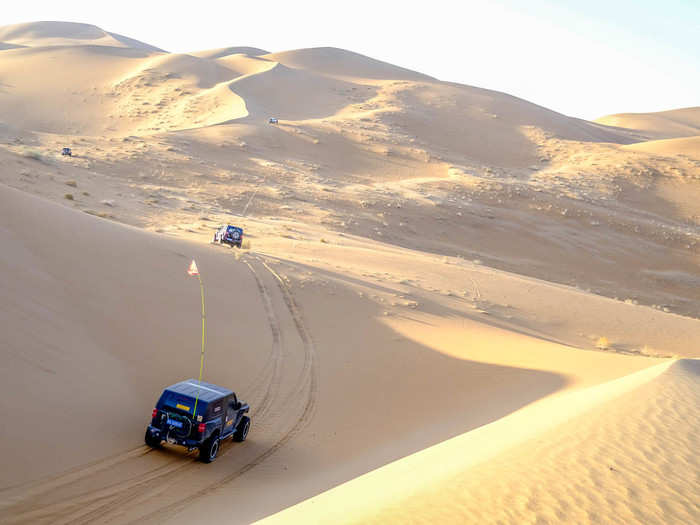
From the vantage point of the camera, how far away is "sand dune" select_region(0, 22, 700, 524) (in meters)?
8.14

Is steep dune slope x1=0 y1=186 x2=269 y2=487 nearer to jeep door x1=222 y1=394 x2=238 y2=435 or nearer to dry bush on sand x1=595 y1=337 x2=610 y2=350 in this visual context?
jeep door x1=222 y1=394 x2=238 y2=435

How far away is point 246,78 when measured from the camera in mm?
79562

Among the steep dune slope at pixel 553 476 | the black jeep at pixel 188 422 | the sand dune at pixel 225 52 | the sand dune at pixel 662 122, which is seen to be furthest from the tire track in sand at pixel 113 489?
the sand dune at pixel 225 52

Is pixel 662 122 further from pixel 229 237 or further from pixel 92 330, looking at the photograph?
pixel 92 330

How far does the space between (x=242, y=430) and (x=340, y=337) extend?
263 inches

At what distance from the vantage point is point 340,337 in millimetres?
17547

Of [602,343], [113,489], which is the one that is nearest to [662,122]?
[602,343]

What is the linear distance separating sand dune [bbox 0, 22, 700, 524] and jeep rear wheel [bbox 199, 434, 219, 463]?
33 cm

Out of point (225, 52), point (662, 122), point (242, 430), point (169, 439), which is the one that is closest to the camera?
point (169, 439)

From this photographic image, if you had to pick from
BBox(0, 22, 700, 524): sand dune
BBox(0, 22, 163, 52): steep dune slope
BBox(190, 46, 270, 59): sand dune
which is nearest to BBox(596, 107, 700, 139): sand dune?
BBox(0, 22, 700, 524): sand dune

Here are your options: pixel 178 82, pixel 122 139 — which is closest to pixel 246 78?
pixel 178 82

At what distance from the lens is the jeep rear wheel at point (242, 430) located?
1108cm

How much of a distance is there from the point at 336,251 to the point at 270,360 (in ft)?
45.0

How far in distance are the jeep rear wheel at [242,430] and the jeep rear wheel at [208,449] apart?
2.82ft
